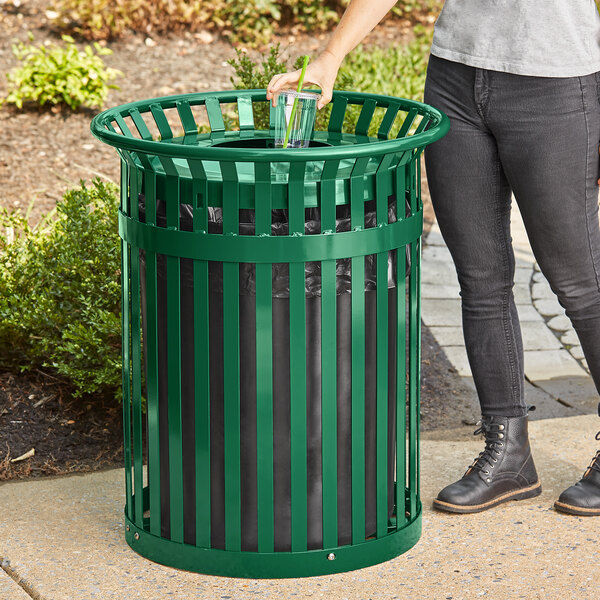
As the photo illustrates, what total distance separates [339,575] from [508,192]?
3.82ft

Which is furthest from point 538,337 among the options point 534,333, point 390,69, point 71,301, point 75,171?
point 390,69

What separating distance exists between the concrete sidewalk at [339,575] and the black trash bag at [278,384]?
0.13m

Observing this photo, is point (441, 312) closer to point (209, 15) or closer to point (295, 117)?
point (295, 117)

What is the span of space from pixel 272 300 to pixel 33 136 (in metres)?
4.49

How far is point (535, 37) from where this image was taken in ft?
9.41

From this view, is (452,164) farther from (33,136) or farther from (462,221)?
(33,136)

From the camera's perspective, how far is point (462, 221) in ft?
10.2

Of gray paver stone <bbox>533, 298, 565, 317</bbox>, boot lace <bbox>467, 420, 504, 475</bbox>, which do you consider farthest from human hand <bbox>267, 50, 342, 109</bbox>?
gray paver stone <bbox>533, 298, 565, 317</bbox>

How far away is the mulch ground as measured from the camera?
3.84m

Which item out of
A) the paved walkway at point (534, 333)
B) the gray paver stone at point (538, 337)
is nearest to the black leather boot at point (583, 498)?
the paved walkway at point (534, 333)

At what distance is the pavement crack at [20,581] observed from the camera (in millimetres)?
2789

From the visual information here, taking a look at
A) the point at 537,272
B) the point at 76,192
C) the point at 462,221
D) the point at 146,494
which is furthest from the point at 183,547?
the point at 537,272

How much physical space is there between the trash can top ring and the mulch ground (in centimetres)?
126

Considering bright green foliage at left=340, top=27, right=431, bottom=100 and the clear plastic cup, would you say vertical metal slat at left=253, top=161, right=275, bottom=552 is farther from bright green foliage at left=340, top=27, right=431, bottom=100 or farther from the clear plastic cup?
bright green foliage at left=340, top=27, right=431, bottom=100
